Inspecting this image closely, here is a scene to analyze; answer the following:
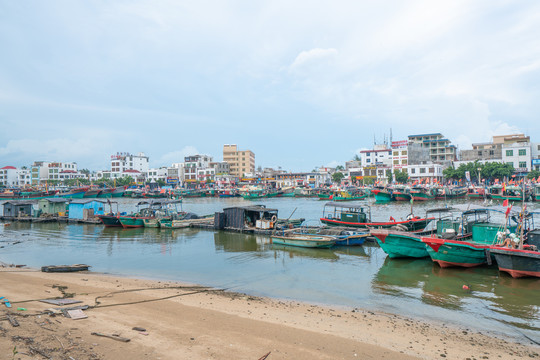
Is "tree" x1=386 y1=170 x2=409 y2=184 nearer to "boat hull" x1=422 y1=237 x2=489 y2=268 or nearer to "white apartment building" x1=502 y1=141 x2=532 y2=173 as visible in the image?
"white apartment building" x1=502 y1=141 x2=532 y2=173

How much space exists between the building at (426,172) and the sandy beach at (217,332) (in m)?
74.9

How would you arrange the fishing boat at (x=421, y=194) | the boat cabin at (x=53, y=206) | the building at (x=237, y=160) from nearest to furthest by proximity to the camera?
1. the boat cabin at (x=53, y=206)
2. the fishing boat at (x=421, y=194)
3. the building at (x=237, y=160)

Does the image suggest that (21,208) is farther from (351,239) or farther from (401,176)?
(401,176)

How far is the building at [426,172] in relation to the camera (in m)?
77.9

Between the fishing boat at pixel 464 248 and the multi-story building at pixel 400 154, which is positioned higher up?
the multi-story building at pixel 400 154

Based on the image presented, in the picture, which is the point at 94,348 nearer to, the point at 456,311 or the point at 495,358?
the point at 495,358

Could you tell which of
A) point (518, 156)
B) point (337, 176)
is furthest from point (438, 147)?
point (337, 176)

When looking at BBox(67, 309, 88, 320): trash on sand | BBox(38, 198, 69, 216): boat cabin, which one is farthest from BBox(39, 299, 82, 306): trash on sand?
BBox(38, 198, 69, 216): boat cabin

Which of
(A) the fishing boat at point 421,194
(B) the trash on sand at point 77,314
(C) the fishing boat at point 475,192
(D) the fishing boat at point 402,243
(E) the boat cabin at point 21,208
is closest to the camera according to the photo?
(B) the trash on sand at point 77,314

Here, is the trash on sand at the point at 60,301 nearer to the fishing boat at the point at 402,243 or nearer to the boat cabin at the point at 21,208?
the fishing boat at the point at 402,243

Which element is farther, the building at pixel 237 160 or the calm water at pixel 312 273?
the building at pixel 237 160

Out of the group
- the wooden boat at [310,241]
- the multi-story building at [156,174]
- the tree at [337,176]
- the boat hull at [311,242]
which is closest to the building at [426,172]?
the tree at [337,176]

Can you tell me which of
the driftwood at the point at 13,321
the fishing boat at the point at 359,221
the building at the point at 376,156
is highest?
the building at the point at 376,156

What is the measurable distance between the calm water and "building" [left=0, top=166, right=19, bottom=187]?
355 feet
